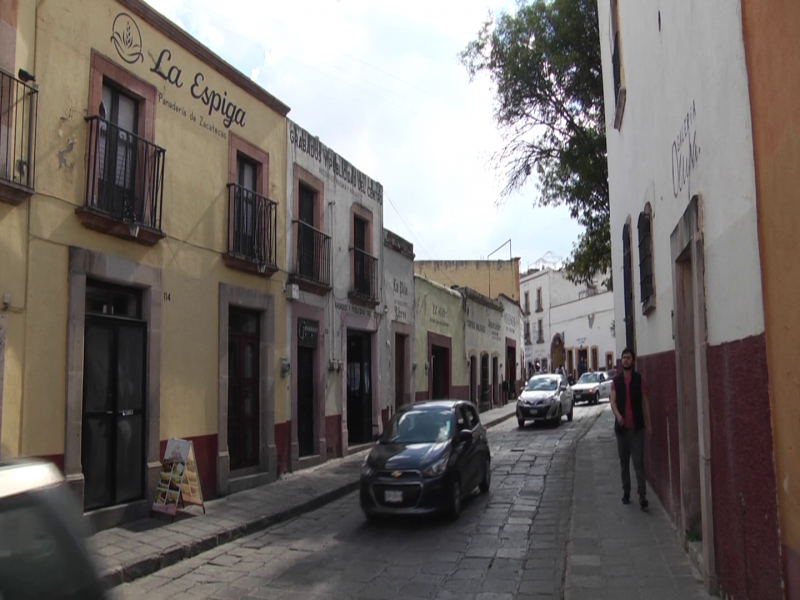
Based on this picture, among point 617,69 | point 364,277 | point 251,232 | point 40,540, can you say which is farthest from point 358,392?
point 40,540

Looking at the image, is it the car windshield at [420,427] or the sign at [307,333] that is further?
the sign at [307,333]

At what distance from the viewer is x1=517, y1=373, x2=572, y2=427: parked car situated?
22406mm

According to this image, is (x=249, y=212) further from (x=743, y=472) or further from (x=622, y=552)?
(x=743, y=472)

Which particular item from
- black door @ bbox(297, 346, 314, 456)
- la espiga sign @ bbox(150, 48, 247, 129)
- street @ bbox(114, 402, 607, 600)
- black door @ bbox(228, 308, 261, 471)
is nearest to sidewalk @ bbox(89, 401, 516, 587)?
street @ bbox(114, 402, 607, 600)

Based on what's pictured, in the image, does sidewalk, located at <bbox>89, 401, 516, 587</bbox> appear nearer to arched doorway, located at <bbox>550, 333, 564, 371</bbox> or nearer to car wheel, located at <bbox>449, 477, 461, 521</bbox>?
car wheel, located at <bbox>449, 477, 461, 521</bbox>

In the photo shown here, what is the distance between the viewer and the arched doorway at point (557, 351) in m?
57.6

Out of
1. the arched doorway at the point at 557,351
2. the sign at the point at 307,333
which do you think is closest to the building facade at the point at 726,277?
the sign at the point at 307,333

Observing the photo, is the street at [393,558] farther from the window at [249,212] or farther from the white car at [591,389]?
the white car at [591,389]

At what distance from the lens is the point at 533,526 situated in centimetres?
927

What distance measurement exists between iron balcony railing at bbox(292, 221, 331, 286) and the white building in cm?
3601

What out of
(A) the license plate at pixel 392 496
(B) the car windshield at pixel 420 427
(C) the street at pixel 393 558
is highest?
(B) the car windshield at pixel 420 427

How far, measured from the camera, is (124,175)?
31.5 feet

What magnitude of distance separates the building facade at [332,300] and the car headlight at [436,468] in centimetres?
503

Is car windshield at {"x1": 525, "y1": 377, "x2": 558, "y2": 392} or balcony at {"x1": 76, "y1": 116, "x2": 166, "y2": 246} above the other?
balcony at {"x1": 76, "y1": 116, "x2": 166, "y2": 246}
